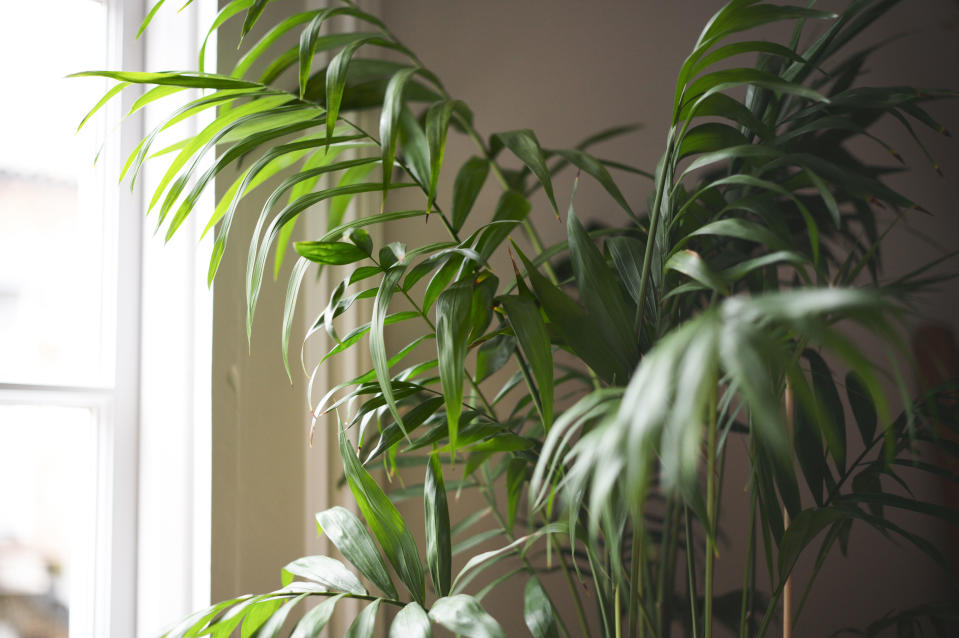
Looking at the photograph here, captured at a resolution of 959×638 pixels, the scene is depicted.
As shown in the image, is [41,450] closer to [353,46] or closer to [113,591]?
[113,591]

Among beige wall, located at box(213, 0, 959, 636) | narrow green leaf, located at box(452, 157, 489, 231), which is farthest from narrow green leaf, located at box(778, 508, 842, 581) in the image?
beige wall, located at box(213, 0, 959, 636)

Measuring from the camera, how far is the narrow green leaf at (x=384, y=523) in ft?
2.34

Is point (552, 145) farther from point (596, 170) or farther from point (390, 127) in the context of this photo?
point (390, 127)

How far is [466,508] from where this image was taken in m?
1.33

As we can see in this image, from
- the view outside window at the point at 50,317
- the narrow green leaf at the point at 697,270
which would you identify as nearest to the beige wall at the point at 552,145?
the view outside window at the point at 50,317

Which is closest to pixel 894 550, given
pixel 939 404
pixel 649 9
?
pixel 939 404

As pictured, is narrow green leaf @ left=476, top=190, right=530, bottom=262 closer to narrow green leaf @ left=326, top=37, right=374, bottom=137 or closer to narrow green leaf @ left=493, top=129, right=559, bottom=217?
narrow green leaf @ left=493, top=129, right=559, bottom=217

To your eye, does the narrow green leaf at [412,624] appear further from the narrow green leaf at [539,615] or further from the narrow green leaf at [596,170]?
the narrow green leaf at [596,170]

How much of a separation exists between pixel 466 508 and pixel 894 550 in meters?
0.73

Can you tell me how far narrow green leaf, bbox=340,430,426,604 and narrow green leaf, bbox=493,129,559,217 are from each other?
311 millimetres

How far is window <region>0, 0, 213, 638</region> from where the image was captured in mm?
1078

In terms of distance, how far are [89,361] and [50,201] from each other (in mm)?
254

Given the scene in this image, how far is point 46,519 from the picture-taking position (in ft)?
3.61

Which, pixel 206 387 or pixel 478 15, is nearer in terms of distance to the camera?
pixel 206 387
